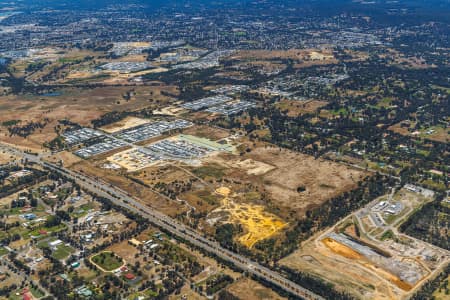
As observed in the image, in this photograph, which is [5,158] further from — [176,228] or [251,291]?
[251,291]

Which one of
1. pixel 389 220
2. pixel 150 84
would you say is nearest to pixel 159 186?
pixel 389 220

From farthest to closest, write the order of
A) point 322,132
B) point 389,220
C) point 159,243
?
point 322,132, point 389,220, point 159,243

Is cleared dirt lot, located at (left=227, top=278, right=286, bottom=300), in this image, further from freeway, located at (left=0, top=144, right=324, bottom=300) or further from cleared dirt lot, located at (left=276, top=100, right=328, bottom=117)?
cleared dirt lot, located at (left=276, top=100, right=328, bottom=117)

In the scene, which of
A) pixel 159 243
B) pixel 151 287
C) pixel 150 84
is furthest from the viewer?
pixel 150 84

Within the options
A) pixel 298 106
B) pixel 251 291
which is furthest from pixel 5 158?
pixel 298 106

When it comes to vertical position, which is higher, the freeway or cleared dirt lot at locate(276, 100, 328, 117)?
the freeway

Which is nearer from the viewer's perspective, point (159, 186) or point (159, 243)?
point (159, 243)

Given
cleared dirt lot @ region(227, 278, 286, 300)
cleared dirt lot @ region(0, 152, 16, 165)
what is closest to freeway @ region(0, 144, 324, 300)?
cleared dirt lot @ region(227, 278, 286, 300)

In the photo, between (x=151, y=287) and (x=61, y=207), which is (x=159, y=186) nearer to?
(x=61, y=207)

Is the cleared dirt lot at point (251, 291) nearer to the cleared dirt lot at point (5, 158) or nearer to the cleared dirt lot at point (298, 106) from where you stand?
the cleared dirt lot at point (5, 158)
